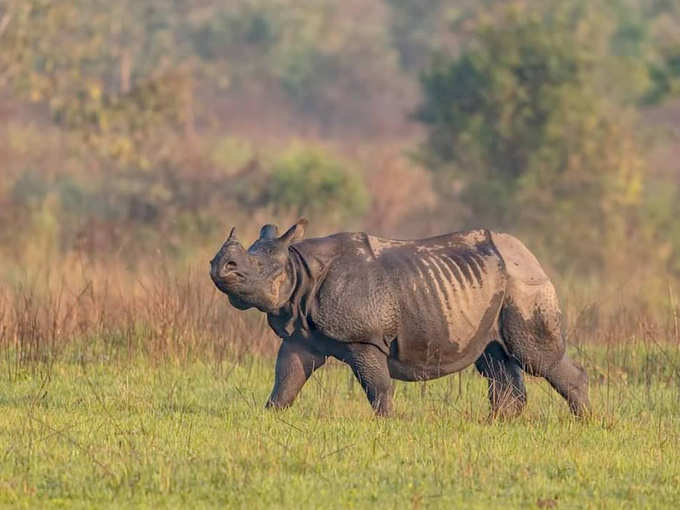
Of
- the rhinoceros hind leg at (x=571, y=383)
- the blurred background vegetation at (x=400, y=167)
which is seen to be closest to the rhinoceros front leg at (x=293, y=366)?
the rhinoceros hind leg at (x=571, y=383)

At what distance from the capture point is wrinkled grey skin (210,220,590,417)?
934cm

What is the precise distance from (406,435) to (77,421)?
195 centimetres

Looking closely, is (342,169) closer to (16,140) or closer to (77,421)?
(16,140)

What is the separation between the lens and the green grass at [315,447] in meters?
7.52

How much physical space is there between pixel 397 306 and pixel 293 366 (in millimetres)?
736

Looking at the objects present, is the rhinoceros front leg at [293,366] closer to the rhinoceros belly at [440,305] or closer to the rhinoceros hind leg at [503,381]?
the rhinoceros belly at [440,305]

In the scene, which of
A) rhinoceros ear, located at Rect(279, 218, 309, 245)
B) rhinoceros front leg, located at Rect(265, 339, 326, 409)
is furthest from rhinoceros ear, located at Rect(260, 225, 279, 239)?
rhinoceros front leg, located at Rect(265, 339, 326, 409)

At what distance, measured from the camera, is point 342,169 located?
86.0 ft

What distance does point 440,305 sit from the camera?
9.50 metres

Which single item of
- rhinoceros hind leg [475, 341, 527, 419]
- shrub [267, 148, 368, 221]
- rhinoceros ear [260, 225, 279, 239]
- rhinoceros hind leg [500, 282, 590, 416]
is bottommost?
rhinoceros hind leg [475, 341, 527, 419]

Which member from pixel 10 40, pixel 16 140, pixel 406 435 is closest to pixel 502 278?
pixel 406 435

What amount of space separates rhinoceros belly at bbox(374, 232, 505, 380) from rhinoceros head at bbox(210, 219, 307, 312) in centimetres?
64

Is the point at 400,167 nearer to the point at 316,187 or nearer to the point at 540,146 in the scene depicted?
the point at 316,187

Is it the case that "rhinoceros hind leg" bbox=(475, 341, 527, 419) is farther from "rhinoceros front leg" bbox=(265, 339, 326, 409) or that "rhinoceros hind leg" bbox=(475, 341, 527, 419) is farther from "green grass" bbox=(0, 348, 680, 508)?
"rhinoceros front leg" bbox=(265, 339, 326, 409)
